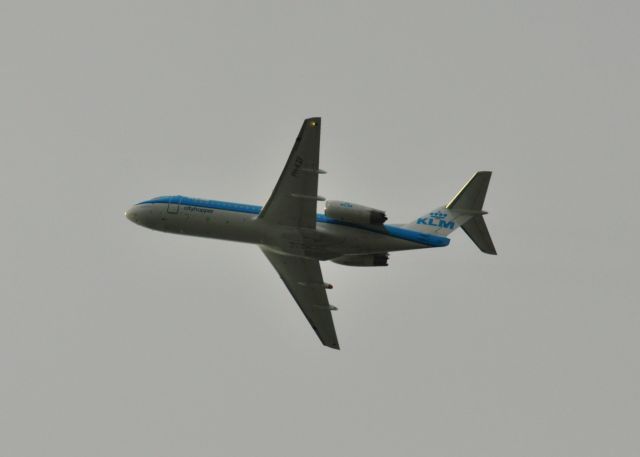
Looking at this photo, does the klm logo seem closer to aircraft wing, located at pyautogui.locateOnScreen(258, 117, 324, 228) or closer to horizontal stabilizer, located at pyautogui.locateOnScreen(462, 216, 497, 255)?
horizontal stabilizer, located at pyautogui.locateOnScreen(462, 216, 497, 255)

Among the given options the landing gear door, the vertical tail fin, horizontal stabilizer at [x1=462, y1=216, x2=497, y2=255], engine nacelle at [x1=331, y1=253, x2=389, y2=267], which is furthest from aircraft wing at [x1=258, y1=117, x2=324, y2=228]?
horizontal stabilizer at [x1=462, y1=216, x2=497, y2=255]

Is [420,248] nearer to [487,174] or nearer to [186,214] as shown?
[487,174]

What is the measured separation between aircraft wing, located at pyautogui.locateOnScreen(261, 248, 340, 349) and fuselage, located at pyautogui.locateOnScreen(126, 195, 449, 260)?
3.22 meters

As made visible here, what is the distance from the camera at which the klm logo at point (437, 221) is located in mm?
60281

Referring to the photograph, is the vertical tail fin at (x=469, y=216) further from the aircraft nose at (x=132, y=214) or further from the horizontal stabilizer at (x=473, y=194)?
the aircraft nose at (x=132, y=214)

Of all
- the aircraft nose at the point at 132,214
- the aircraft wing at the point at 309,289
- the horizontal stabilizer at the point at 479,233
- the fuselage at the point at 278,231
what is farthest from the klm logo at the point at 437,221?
the aircraft nose at the point at 132,214

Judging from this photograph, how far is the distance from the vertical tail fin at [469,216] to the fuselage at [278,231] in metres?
2.02

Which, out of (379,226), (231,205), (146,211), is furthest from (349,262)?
(146,211)

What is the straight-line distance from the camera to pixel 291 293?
6519cm

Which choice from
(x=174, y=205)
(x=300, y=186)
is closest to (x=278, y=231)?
(x=300, y=186)

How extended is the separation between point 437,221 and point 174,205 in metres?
15.9

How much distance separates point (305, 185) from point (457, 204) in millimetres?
10149

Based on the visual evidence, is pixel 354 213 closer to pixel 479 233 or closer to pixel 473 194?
pixel 473 194

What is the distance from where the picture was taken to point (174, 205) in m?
61.2
